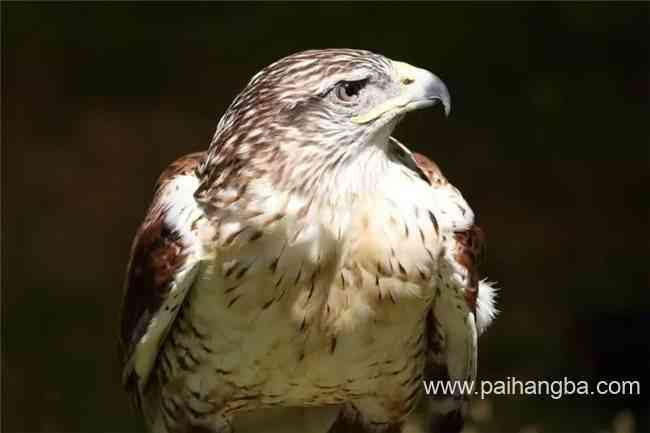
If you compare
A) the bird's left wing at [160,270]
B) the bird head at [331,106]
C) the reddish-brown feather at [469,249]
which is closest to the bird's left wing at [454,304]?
the reddish-brown feather at [469,249]

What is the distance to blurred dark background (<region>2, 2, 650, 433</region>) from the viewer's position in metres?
6.39

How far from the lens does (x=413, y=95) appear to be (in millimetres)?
3648

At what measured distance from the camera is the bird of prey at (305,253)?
3689 mm

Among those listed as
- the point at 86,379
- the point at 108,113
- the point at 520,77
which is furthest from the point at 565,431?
the point at 108,113

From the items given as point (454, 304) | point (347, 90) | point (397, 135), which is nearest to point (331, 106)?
point (347, 90)

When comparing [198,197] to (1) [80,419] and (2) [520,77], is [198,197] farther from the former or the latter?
(2) [520,77]

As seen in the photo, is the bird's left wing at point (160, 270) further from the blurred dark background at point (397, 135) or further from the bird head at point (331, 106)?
the blurred dark background at point (397, 135)

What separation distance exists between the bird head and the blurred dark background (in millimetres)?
2740

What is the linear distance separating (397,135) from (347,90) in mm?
2847

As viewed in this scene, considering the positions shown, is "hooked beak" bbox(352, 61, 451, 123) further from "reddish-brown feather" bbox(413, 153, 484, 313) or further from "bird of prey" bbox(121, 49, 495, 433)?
"reddish-brown feather" bbox(413, 153, 484, 313)

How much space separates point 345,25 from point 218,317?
3.13 metres

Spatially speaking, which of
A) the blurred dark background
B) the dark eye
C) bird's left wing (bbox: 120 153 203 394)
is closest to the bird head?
the dark eye

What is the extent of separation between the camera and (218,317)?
3.79 metres

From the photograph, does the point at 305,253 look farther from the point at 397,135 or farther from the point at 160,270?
the point at 397,135
